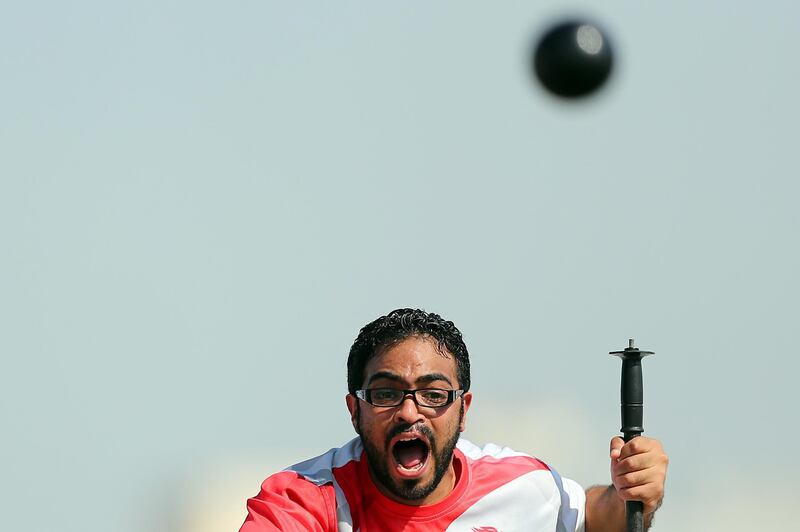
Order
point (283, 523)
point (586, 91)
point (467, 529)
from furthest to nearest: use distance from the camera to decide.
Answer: point (586, 91) < point (467, 529) < point (283, 523)

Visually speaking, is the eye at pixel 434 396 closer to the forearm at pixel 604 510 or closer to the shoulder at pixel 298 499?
the shoulder at pixel 298 499

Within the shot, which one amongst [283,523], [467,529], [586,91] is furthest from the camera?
[586,91]

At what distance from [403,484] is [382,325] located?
1.01m

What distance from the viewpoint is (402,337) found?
35.4ft

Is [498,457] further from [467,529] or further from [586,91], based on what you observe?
[586,91]

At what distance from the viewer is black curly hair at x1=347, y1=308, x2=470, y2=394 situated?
1084 cm

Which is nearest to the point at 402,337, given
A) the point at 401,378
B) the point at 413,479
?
the point at 401,378

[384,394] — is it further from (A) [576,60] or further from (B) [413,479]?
(A) [576,60]

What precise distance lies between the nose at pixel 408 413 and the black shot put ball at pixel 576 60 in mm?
5462

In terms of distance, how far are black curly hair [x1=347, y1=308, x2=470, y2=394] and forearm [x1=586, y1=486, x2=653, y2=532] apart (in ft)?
3.98

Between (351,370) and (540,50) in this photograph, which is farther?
(540,50)

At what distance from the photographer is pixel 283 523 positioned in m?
10.3

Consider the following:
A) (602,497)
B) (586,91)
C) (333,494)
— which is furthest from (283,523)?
(586,91)

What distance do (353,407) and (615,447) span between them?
1.66 m
